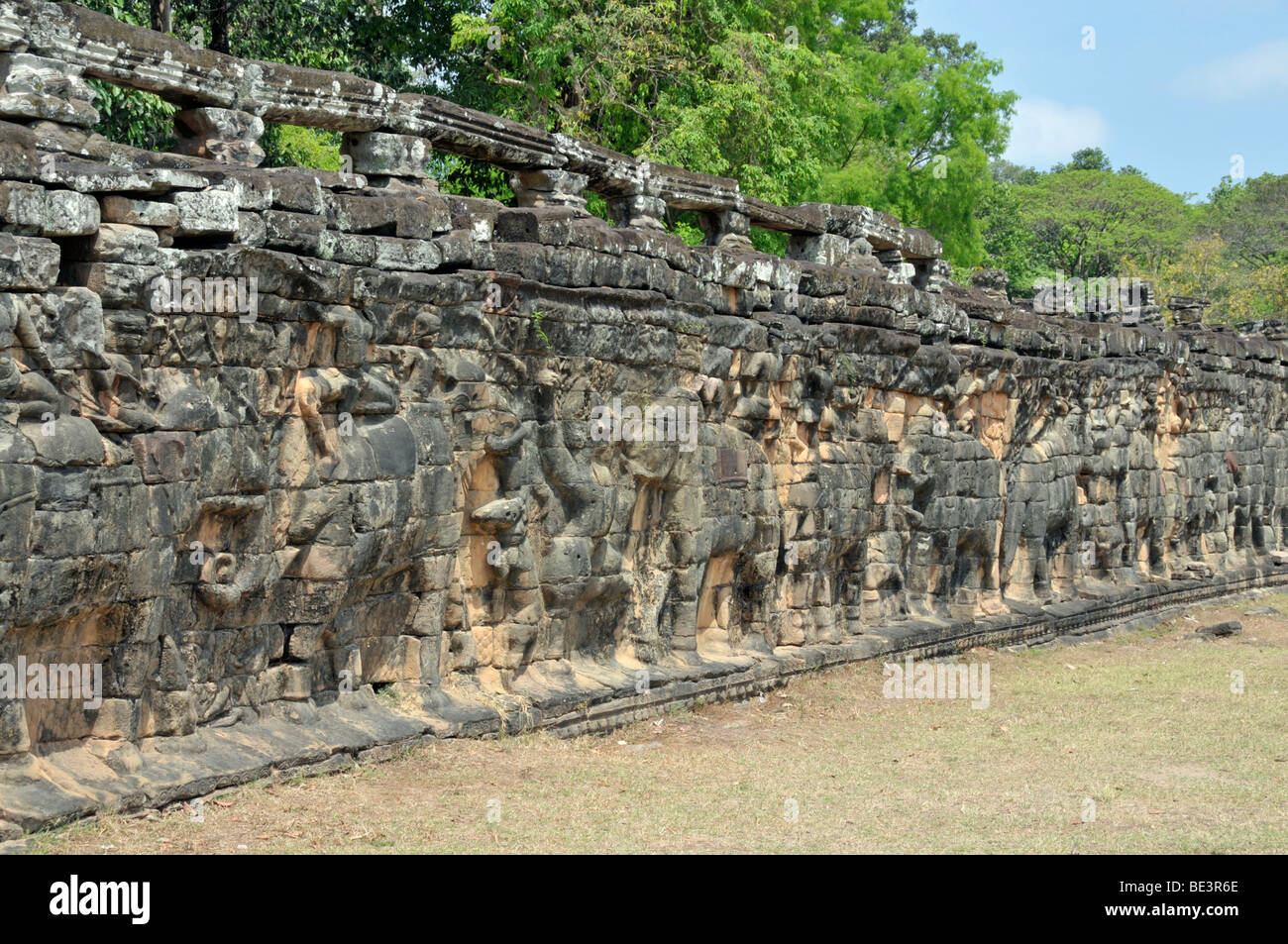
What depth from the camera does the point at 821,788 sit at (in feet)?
33.6

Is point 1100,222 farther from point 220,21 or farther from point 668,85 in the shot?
point 220,21

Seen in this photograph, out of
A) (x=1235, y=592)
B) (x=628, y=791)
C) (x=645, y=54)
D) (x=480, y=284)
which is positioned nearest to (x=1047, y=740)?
(x=628, y=791)

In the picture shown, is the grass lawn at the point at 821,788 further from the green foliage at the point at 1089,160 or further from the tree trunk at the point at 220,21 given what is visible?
the green foliage at the point at 1089,160

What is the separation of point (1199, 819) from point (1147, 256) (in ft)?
127

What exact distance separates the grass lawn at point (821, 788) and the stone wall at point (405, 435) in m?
0.36

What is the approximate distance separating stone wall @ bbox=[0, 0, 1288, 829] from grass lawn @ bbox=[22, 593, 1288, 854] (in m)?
0.36

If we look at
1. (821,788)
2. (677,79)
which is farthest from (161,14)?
(821,788)

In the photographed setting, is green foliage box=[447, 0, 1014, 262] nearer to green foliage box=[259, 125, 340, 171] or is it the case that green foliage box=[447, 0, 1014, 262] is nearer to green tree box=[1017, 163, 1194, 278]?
green foliage box=[259, 125, 340, 171]

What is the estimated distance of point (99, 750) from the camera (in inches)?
327

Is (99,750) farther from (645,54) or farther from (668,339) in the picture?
(645,54)

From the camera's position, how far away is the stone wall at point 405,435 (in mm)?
8094

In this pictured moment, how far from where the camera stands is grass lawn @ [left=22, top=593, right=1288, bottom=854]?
27.5 feet

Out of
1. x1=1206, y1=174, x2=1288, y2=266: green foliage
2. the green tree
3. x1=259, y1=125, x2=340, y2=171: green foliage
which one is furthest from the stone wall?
x1=1206, y1=174, x2=1288, y2=266: green foliage

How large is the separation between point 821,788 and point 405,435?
3500 millimetres
